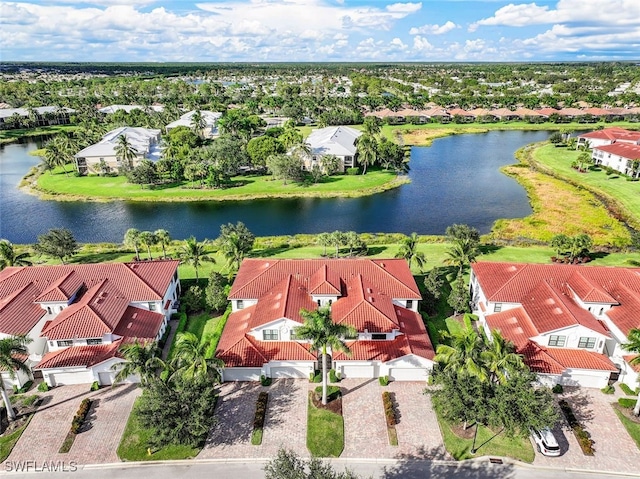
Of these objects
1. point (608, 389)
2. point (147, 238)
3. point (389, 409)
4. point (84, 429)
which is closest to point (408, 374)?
point (389, 409)

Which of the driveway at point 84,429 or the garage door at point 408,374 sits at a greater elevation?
the garage door at point 408,374

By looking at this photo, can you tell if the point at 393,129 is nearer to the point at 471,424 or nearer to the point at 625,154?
the point at 625,154

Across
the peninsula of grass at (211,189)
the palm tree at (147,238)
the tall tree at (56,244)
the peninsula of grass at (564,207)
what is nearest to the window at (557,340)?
the peninsula of grass at (564,207)

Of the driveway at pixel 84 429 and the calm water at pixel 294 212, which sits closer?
the driveway at pixel 84 429

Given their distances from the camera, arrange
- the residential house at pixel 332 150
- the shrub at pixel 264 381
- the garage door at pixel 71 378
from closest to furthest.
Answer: the garage door at pixel 71 378 → the shrub at pixel 264 381 → the residential house at pixel 332 150

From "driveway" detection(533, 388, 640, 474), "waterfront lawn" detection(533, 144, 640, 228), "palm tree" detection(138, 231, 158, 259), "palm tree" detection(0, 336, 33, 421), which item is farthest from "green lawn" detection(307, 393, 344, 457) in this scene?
"waterfront lawn" detection(533, 144, 640, 228)

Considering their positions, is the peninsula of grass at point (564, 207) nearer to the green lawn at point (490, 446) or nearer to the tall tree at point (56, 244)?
the green lawn at point (490, 446)

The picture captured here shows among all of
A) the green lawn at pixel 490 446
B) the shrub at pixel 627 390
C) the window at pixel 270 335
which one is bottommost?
the green lawn at pixel 490 446

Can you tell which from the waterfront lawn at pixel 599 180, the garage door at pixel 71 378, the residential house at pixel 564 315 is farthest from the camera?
the waterfront lawn at pixel 599 180
